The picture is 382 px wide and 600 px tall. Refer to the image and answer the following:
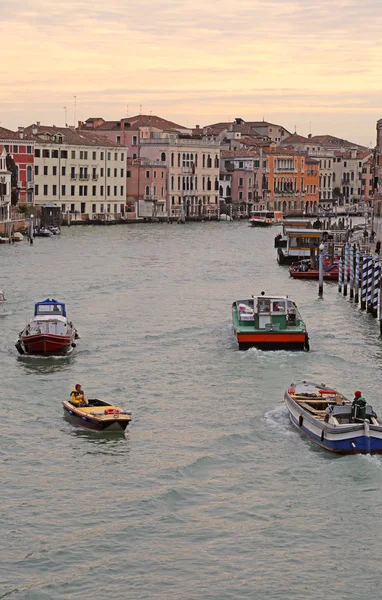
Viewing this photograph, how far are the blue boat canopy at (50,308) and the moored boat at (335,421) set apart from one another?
8.15 metres

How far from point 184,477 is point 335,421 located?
2351mm

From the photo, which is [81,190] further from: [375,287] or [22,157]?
[375,287]

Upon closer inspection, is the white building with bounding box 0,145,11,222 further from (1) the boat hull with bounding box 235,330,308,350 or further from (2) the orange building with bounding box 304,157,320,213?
(2) the orange building with bounding box 304,157,320,213

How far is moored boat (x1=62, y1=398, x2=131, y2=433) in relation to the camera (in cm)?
1688

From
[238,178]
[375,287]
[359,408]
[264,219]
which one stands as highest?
[238,178]

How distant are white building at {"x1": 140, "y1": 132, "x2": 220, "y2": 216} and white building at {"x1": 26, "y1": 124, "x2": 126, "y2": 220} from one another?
15.1 ft

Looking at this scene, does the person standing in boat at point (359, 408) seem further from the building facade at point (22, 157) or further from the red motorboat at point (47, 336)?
the building facade at point (22, 157)

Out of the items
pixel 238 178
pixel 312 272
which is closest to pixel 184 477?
pixel 312 272

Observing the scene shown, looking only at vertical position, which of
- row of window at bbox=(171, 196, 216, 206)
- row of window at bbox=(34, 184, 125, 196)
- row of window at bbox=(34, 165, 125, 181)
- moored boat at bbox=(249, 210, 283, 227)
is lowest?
moored boat at bbox=(249, 210, 283, 227)

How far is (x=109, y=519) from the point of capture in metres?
13.7

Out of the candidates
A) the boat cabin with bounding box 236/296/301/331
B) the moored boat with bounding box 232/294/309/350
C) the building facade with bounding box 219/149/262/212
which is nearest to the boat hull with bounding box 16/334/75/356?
the moored boat with bounding box 232/294/309/350

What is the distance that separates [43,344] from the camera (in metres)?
22.8

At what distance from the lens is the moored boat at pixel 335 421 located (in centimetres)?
1586

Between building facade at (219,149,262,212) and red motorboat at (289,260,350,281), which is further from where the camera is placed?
building facade at (219,149,262,212)
